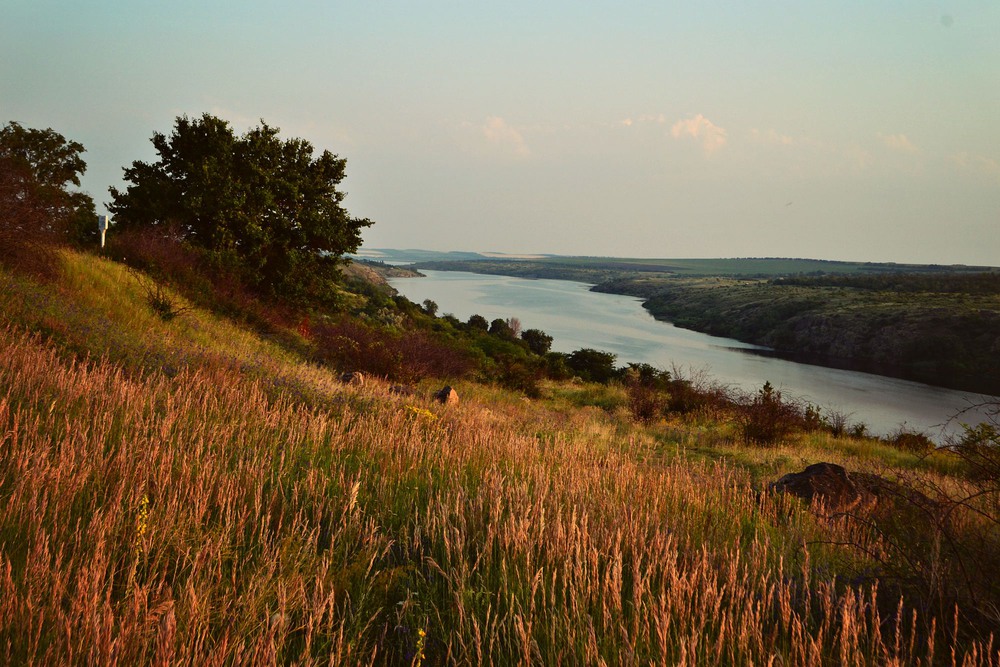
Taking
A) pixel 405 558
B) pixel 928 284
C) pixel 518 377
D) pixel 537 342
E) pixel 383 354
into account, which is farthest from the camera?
pixel 928 284

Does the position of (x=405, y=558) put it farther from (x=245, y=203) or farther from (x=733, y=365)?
(x=733, y=365)

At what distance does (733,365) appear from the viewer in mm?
48188

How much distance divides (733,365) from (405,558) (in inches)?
1965

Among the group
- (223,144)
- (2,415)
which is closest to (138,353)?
(2,415)

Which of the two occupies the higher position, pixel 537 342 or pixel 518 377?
pixel 518 377

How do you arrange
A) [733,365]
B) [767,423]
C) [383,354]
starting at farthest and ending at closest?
1. [733,365]
2. [383,354]
3. [767,423]

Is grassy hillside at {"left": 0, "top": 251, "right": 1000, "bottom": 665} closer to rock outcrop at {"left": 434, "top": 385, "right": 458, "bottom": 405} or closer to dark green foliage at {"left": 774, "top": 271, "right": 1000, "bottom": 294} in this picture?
rock outcrop at {"left": 434, "top": 385, "right": 458, "bottom": 405}

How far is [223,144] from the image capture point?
69.9 feet

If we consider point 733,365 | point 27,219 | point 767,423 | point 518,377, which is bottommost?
point 733,365

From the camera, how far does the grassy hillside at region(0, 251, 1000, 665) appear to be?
202 cm

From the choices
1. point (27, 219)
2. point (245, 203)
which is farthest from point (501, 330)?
point (27, 219)

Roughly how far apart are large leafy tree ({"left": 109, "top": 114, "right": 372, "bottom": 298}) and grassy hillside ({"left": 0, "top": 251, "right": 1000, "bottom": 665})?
15332 mm

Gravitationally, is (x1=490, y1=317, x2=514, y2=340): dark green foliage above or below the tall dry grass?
below

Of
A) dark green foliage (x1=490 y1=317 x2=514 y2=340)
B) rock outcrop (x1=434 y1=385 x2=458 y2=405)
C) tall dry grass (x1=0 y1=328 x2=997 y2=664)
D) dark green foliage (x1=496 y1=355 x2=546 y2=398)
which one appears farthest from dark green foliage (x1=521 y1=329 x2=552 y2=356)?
tall dry grass (x1=0 y1=328 x2=997 y2=664)
